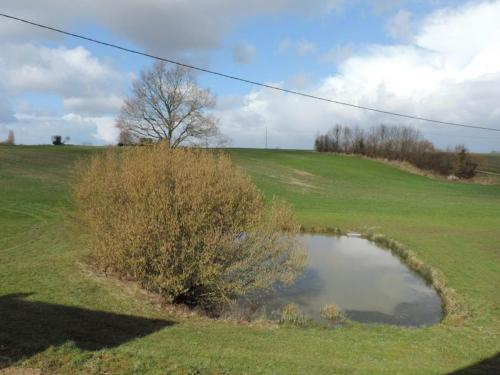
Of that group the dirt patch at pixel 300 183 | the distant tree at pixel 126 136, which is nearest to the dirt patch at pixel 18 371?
the dirt patch at pixel 300 183

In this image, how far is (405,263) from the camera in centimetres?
1970

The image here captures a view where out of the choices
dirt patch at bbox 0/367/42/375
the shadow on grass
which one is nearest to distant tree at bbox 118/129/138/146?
the shadow on grass

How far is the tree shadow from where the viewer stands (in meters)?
7.85

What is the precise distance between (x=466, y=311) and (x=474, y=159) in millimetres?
66973

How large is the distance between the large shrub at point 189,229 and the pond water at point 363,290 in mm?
1719

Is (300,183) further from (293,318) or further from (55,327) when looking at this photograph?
(55,327)

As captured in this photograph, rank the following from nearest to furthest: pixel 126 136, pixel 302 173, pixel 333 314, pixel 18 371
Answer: pixel 18 371 → pixel 333 314 → pixel 126 136 → pixel 302 173

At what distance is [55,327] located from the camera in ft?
25.4

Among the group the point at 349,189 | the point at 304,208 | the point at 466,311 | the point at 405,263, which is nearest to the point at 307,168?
the point at 349,189

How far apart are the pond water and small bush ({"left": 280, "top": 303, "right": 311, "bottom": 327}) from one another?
0.60 meters

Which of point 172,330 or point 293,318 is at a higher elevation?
point 172,330

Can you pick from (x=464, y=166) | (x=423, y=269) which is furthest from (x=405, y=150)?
(x=423, y=269)

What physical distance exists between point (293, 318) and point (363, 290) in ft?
17.0

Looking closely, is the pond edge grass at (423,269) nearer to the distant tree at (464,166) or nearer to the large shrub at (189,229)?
the large shrub at (189,229)
